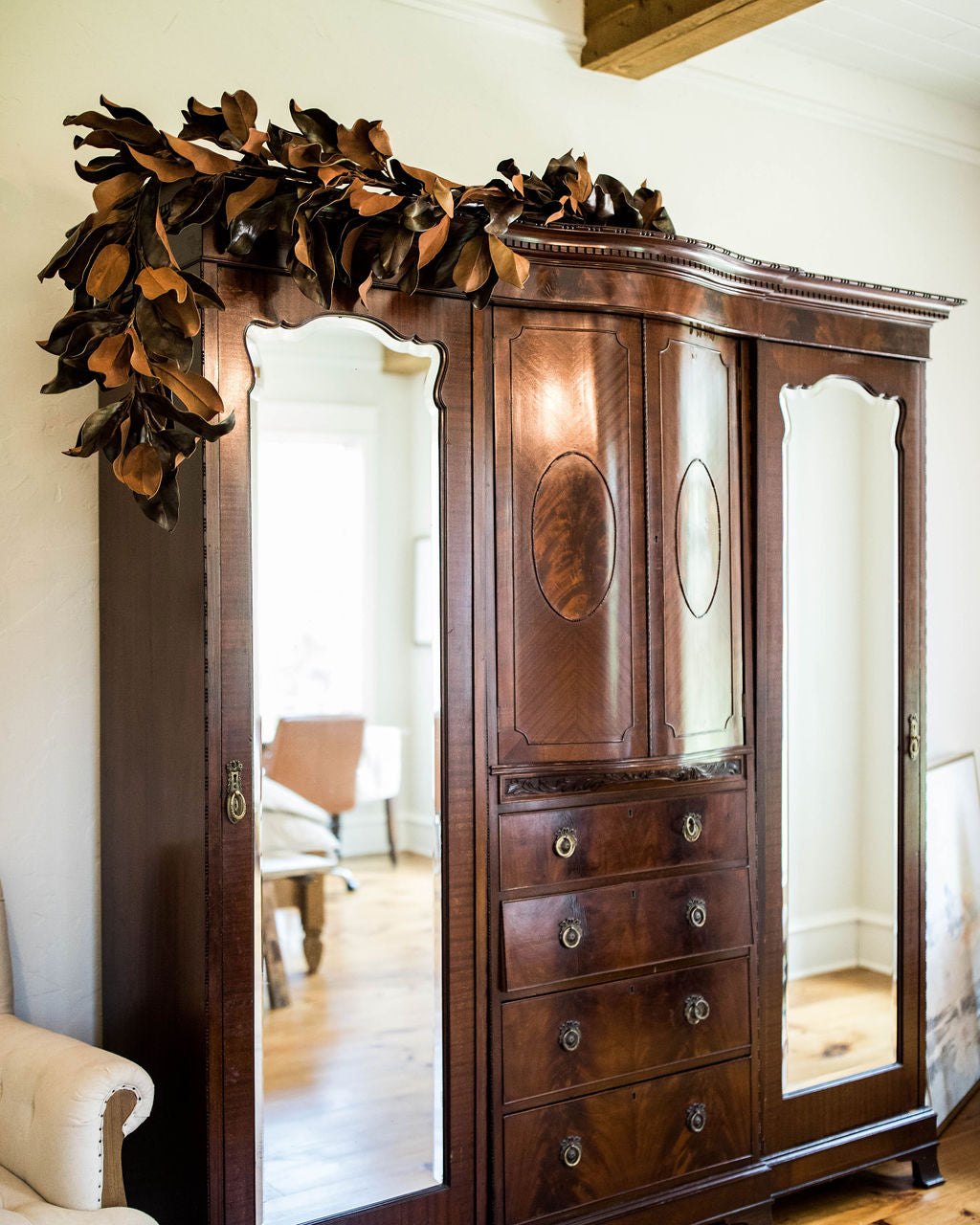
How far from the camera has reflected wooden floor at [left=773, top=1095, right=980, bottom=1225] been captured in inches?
104

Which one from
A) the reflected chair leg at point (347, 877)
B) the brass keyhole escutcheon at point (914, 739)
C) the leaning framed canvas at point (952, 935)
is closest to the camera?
the reflected chair leg at point (347, 877)

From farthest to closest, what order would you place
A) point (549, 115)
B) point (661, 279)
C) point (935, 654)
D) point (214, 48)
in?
point (935, 654), point (549, 115), point (214, 48), point (661, 279)

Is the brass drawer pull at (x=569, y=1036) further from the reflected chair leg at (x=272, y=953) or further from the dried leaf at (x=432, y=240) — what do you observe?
the dried leaf at (x=432, y=240)

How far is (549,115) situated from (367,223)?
1.13 meters

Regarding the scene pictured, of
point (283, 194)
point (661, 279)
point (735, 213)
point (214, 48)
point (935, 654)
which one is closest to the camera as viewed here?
point (283, 194)

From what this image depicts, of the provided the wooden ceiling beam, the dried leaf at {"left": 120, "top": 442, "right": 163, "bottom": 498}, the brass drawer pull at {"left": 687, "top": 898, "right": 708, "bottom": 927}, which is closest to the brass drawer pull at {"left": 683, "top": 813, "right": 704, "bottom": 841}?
the brass drawer pull at {"left": 687, "top": 898, "right": 708, "bottom": 927}

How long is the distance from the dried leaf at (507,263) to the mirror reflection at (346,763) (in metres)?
0.21

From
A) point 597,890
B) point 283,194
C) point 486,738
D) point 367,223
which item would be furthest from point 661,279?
point 597,890

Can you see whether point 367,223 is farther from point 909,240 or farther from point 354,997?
point 909,240

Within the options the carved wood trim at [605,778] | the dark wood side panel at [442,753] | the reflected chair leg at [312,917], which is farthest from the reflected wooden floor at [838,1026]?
the reflected chair leg at [312,917]

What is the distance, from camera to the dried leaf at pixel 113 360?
5.70 feet

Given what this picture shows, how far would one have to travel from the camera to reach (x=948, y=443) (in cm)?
357

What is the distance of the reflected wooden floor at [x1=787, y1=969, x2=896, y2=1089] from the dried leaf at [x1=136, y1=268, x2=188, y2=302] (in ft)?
6.09

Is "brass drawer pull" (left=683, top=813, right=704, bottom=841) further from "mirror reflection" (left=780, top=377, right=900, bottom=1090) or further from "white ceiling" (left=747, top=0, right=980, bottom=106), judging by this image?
"white ceiling" (left=747, top=0, right=980, bottom=106)
